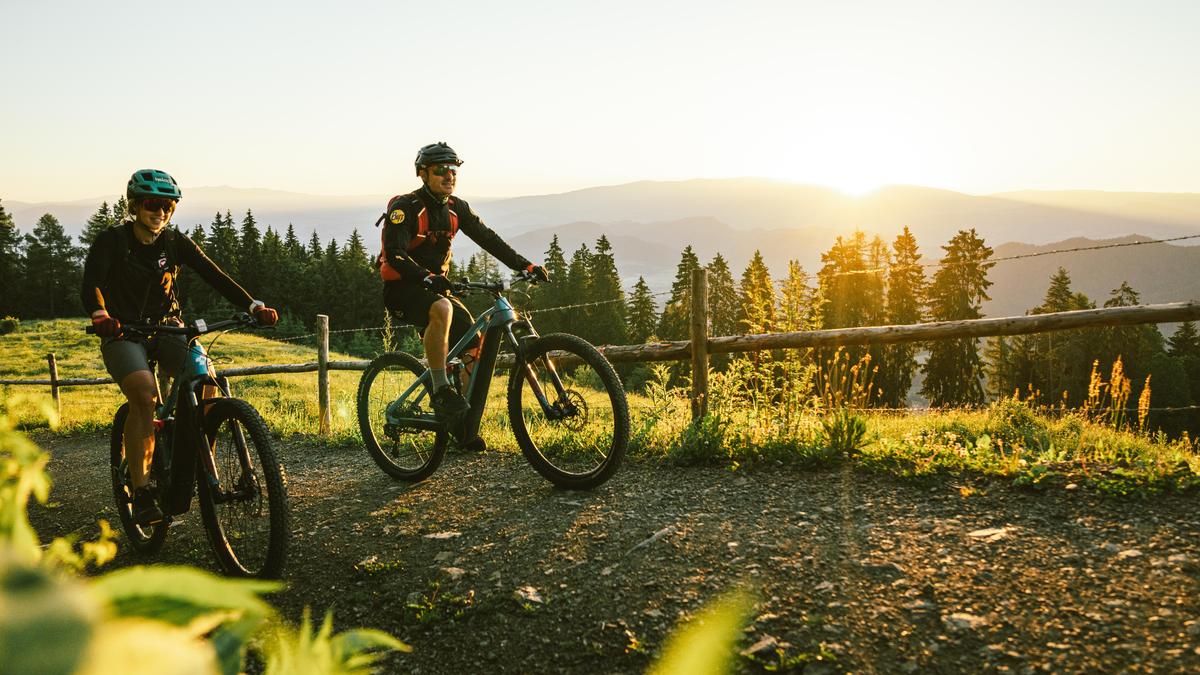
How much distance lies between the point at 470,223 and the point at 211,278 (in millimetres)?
1937

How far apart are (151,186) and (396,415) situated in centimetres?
236

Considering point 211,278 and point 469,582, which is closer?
point 469,582

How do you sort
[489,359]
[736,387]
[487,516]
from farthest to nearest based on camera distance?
[736,387] → [489,359] → [487,516]

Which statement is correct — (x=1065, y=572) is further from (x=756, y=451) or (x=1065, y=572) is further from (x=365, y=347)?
(x=365, y=347)

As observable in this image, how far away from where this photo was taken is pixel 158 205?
14.1 ft

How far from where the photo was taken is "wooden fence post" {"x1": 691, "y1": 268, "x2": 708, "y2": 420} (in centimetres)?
670

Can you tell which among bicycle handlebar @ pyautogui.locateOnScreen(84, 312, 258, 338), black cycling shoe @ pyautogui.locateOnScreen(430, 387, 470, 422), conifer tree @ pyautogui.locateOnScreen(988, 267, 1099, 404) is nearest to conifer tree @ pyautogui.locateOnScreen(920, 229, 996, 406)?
conifer tree @ pyautogui.locateOnScreen(988, 267, 1099, 404)

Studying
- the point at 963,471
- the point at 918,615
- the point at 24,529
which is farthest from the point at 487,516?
the point at 24,529

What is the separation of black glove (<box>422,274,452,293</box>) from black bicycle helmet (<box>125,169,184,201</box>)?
155 centimetres

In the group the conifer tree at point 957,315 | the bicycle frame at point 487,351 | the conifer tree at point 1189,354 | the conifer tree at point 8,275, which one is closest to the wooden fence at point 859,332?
the bicycle frame at point 487,351

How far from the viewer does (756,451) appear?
5617mm

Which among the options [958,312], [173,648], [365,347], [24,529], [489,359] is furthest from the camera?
[365,347]

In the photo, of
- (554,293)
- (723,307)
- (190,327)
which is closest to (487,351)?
(190,327)

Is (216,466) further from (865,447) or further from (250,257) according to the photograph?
(250,257)
